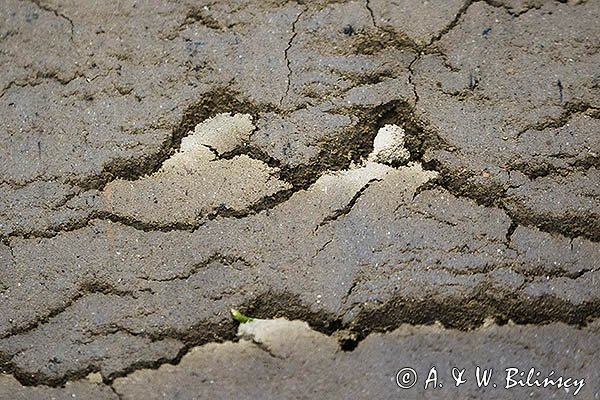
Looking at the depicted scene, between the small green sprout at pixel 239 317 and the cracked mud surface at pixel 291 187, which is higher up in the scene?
the cracked mud surface at pixel 291 187

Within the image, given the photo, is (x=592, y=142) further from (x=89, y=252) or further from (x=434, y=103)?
(x=89, y=252)

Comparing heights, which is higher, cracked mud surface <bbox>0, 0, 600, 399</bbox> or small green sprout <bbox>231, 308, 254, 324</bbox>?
cracked mud surface <bbox>0, 0, 600, 399</bbox>

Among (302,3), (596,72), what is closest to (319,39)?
(302,3)

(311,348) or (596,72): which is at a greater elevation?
(596,72)

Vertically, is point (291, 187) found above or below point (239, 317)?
above

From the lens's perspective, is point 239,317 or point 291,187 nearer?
point 239,317
